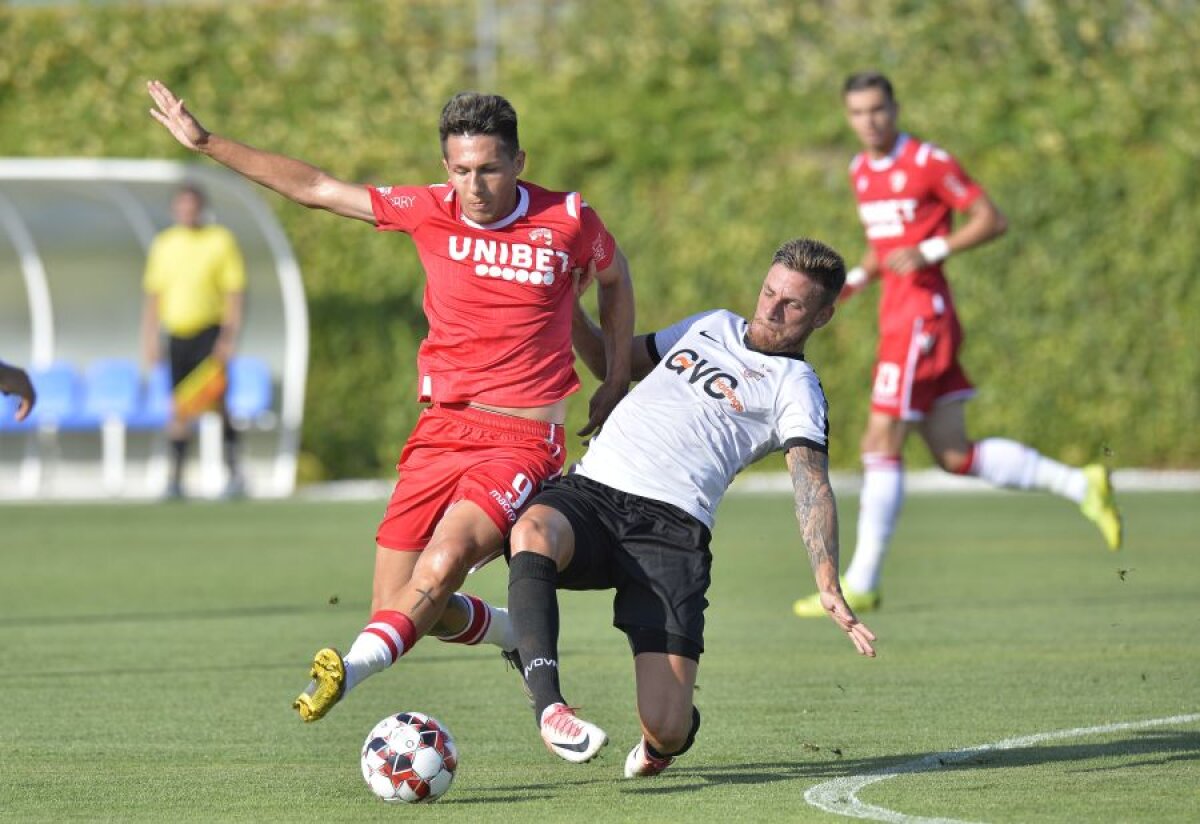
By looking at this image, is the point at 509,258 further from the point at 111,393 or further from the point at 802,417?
the point at 111,393

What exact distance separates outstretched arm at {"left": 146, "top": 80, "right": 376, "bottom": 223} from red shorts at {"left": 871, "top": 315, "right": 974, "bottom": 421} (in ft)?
14.3

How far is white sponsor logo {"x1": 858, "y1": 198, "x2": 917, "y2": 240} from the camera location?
10406mm

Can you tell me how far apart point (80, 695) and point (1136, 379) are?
14033 millimetres

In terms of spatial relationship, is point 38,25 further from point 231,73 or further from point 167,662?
point 167,662

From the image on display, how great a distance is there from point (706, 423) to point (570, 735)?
1.22m

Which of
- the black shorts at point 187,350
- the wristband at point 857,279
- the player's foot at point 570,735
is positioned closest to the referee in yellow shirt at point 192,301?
the black shorts at point 187,350

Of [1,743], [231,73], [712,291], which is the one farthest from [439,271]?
[231,73]

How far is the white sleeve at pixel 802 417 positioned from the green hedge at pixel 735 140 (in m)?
13.8

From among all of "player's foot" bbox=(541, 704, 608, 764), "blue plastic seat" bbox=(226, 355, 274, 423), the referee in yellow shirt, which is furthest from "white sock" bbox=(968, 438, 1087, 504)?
"blue plastic seat" bbox=(226, 355, 274, 423)

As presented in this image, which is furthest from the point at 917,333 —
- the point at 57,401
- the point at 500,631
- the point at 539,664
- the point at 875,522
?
the point at 57,401

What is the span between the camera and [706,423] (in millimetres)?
6141

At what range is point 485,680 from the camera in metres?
8.15

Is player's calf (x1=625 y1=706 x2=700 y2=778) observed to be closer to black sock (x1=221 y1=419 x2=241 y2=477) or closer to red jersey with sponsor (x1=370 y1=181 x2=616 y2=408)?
red jersey with sponsor (x1=370 y1=181 x2=616 y2=408)

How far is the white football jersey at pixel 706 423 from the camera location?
6.05 metres
